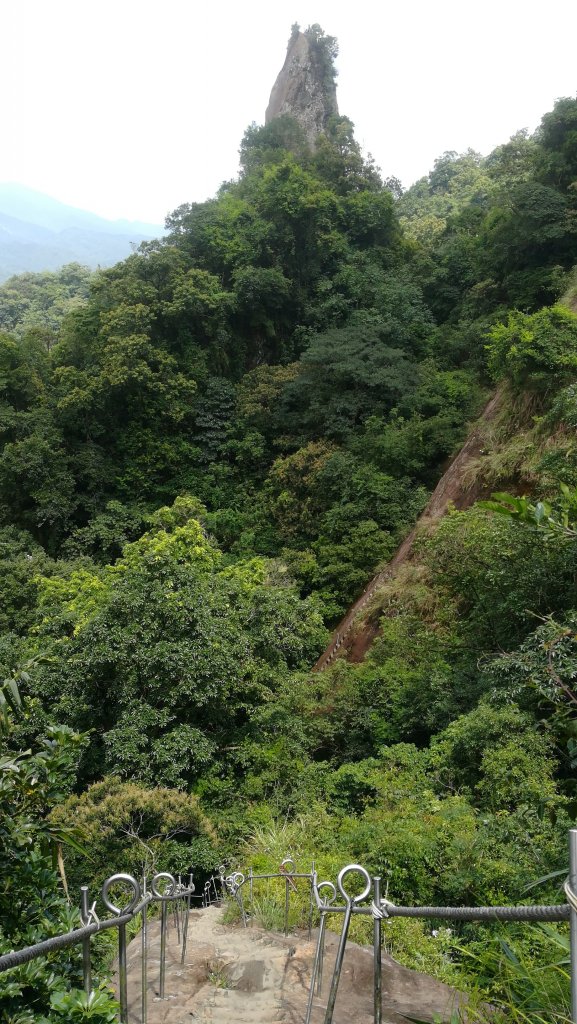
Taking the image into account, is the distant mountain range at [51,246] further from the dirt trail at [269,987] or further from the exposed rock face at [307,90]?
the dirt trail at [269,987]

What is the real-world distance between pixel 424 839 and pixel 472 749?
1.47 meters

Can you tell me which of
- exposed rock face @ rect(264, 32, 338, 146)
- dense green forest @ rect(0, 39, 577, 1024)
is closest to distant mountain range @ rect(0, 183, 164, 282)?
exposed rock face @ rect(264, 32, 338, 146)

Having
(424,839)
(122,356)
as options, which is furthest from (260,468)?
(424,839)

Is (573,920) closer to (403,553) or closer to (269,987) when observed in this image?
(269,987)

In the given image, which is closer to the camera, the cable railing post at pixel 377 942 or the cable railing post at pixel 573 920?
the cable railing post at pixel 573 920

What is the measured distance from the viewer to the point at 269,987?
332 centimetres

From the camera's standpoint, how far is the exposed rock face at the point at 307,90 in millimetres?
30203

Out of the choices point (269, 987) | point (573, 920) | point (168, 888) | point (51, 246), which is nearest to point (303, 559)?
point (168, 888)

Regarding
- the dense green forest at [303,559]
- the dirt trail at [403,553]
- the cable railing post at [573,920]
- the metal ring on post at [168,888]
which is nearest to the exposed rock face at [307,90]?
the dense green forest at [303,559]

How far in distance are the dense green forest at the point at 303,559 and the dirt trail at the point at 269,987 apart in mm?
299

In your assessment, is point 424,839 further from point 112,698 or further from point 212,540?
point 212,540

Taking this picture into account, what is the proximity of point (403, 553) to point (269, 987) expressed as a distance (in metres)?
10.5

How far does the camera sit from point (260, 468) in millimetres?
20297

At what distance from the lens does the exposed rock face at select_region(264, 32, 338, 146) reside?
3020cm
